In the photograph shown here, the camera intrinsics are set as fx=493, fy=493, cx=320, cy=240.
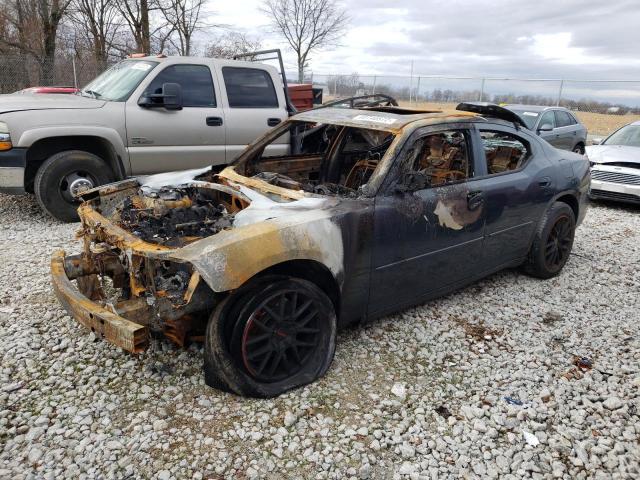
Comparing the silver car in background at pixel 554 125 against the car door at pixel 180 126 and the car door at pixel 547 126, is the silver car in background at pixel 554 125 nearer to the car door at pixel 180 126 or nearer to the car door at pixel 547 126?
the car door at pixel 547 126

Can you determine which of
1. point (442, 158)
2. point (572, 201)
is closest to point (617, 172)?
point (572, 201)

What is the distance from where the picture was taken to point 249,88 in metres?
6.75

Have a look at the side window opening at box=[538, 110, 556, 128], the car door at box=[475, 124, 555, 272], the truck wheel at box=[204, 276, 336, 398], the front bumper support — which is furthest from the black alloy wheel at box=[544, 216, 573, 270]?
the side window opening at box=[538, 110, 556, 128]

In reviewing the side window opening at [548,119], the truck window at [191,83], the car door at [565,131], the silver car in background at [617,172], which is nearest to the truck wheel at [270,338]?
the truck window at [191,83]

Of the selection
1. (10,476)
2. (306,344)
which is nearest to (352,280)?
(306,344)

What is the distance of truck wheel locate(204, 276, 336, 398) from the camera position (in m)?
2.71

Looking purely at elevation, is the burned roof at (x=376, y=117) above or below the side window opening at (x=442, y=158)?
above

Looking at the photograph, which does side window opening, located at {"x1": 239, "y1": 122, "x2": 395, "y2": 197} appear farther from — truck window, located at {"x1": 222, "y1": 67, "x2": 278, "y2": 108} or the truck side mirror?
truck window, located at {"x1": 222, "y1": 67, "x2": 278, "y2": 108}

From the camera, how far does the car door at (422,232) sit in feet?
10.7

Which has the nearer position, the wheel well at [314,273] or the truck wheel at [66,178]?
the wheel well at [314,273]

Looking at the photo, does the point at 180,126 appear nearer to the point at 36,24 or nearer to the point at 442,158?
the point at 442,158

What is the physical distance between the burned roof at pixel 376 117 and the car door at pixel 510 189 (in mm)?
477

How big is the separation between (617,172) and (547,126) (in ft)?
8.11

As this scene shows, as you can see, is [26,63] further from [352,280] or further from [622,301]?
[622,301]
